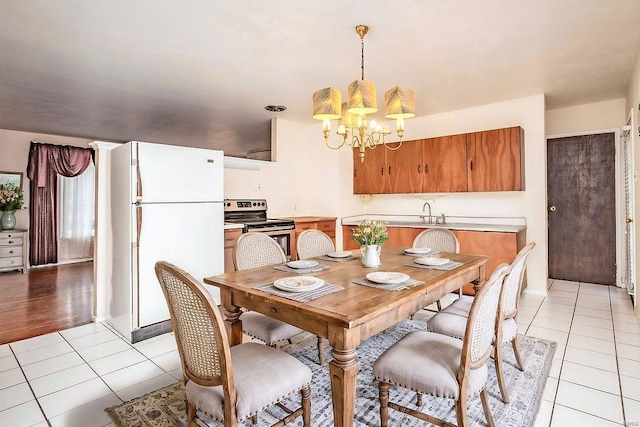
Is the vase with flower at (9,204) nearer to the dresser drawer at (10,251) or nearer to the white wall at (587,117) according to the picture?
the dresser drawer at (10,251)

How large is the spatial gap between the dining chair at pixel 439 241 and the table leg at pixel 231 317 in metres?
1.87

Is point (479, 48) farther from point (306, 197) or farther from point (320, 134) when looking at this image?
point (306, 197)

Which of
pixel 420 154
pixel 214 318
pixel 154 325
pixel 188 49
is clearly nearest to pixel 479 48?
pixel 420 154

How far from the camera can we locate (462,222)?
15.6 feet

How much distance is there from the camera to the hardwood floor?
325 cm

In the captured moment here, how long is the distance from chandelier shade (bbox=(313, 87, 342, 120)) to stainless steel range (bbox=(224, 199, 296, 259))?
2.06 metres

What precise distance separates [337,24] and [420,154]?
2646mm

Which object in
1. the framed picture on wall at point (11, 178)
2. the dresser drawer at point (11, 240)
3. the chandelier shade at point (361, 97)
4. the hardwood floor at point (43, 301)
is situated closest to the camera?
the chandelier shade at point (361, 97)

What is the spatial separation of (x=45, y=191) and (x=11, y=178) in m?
0.52

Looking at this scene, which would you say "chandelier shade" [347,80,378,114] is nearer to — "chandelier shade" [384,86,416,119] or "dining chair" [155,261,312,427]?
"chandelier shade" [384,86,416,119]

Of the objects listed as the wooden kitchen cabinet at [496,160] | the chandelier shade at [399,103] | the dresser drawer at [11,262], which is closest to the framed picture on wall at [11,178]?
the dresser drawer at [11,262]

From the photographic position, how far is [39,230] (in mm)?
6219

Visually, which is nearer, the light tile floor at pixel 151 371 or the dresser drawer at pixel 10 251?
the light tile floor at pixel 151 371

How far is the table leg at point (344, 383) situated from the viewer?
1.36 meters
